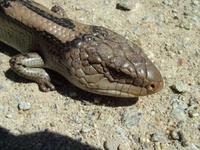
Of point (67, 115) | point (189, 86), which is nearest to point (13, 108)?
point (67, 115)

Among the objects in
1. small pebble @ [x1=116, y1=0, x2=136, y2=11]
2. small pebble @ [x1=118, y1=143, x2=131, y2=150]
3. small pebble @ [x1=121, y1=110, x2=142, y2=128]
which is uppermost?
small pebble @ [x1=116, y1=0, x2=136, y2=11]

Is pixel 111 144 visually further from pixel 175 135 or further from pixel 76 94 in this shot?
pixel 76 94

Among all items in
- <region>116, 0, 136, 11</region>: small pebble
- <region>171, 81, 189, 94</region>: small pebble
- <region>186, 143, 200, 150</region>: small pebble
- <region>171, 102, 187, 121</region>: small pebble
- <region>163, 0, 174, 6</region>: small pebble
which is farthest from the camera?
<region>163, 0, 174, 6</region>: small pebble

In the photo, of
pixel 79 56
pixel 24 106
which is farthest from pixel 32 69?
pixel 79 56

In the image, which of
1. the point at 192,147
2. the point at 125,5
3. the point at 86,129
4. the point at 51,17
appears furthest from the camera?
the point at 125,5

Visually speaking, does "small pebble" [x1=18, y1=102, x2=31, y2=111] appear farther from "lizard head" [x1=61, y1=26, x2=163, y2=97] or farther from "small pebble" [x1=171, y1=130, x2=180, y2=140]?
A: "small pebble" [x1=171, y1=130, x2=180, y2=140]

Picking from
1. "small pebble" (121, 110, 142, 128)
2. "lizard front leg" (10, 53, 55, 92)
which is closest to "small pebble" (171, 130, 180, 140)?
"small pebble" (121, 110, 142, 128)

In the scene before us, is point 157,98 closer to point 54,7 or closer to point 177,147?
point 177,147

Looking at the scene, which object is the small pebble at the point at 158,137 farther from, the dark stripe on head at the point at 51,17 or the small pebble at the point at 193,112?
the dark stripe on head at the point at 51,17

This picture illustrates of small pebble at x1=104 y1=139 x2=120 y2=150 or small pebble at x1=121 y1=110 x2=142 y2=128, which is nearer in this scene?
small pebble at x1=104 y1=139 x2=120 y2=150
